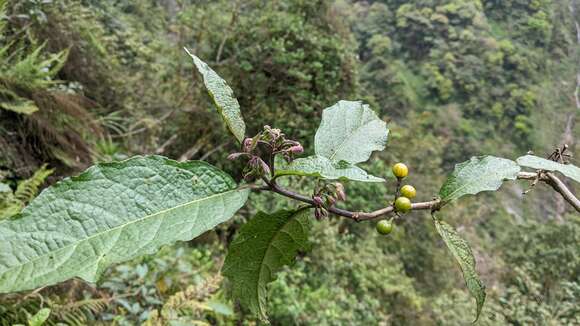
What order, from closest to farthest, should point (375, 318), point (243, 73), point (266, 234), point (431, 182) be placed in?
point (266, 234) → point (375, 318) → point (243, 73) → point (431, 182)

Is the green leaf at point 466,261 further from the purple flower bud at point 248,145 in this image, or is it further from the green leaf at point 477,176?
the purple flower bud at point 248,145

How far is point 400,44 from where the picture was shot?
44.0ft

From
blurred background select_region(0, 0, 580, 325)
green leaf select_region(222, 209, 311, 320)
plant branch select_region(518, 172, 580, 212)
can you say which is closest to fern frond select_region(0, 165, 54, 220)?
blurred background select_region(0, 0, 580, 325)

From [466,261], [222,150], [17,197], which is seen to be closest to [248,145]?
[466,261]

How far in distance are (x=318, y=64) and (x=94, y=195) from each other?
3.91 meters

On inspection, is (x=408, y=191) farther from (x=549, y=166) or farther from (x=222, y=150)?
(x=222, y=150)

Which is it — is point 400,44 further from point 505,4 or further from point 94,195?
point 94,195

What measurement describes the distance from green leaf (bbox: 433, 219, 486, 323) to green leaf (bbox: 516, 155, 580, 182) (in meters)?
0.10

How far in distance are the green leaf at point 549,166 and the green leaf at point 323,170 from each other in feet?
0.54

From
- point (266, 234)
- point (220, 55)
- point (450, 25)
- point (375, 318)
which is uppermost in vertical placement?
point (266, 234)

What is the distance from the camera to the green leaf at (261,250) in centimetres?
43

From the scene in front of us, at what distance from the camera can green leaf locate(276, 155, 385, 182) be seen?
1.13ft

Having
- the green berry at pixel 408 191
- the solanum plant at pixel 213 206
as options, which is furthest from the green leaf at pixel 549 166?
the green berry at pixel 408 191

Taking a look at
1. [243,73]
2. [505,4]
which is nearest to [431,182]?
[243,73]
